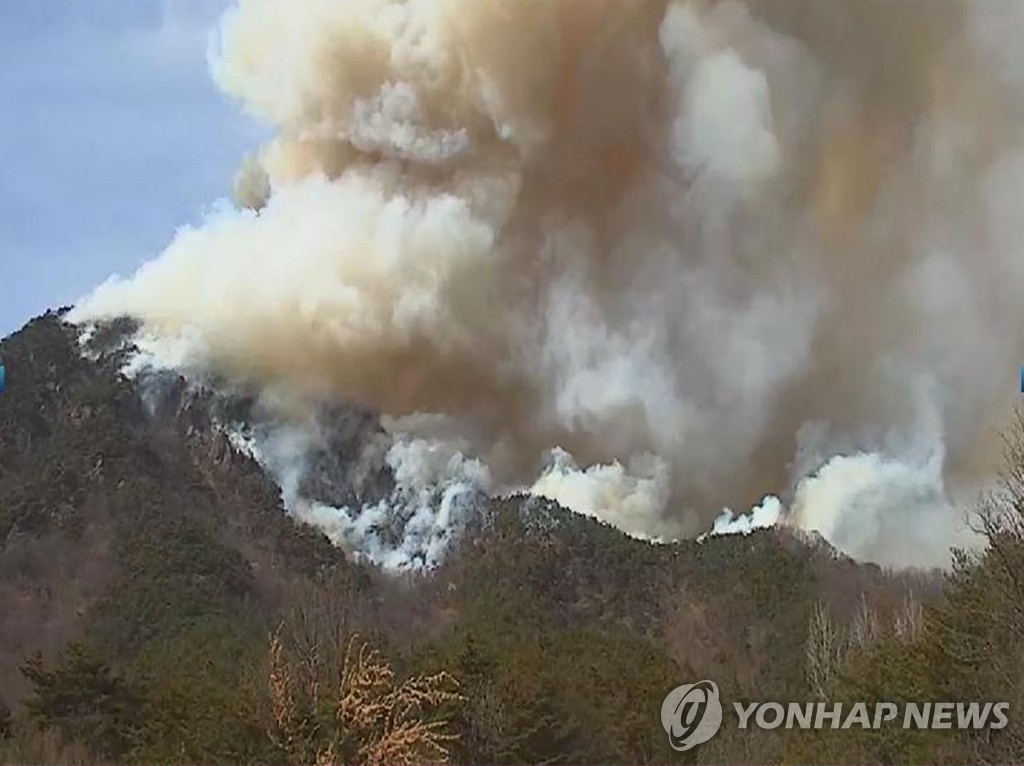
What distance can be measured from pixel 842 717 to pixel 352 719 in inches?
383

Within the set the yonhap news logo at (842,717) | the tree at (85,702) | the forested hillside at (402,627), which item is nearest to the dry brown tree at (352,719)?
the forested hillside at (402,627)

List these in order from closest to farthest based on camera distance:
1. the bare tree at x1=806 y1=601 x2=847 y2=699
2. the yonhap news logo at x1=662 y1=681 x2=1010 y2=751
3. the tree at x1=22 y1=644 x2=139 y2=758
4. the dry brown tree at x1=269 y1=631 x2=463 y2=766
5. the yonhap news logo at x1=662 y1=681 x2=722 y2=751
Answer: the dry brown tree at x1=269 y1=631 x2=463 y2=766
the yonhap news logo at x1=662 y1=681 x2=1010 y2=751
the yonhap news logo at x1=662 y1=681 x2=722 y2=751
the tree at x1=22 y1=644 x2=139 y2=758
the bare tree at x1=806 y1=601 x2=847 y2=699

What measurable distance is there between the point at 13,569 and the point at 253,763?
66.0 m

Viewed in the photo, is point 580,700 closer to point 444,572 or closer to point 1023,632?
point 1023,632

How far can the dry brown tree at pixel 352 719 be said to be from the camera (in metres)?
19.8

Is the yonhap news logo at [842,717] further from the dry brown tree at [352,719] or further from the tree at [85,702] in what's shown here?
the tree at [85,702]

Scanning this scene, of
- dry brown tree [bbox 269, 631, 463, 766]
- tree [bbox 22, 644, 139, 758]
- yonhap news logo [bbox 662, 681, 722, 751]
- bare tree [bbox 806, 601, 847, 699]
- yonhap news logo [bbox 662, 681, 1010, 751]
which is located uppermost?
bare tree [bbox 806, 601, 847, 699]

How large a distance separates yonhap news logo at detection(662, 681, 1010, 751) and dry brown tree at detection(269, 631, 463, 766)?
729 centimetres

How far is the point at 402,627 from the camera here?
7575 cm

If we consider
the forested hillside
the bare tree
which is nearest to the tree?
the forested hillside

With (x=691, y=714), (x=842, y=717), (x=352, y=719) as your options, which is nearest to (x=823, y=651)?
(x=691, y=714)

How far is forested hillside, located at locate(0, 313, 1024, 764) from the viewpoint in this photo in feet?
75.6

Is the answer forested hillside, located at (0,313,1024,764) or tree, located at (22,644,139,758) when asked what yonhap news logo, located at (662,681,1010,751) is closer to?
forested hillside, located at (0,313,1024,764)

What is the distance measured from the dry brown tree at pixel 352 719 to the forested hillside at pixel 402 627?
0.14ft
